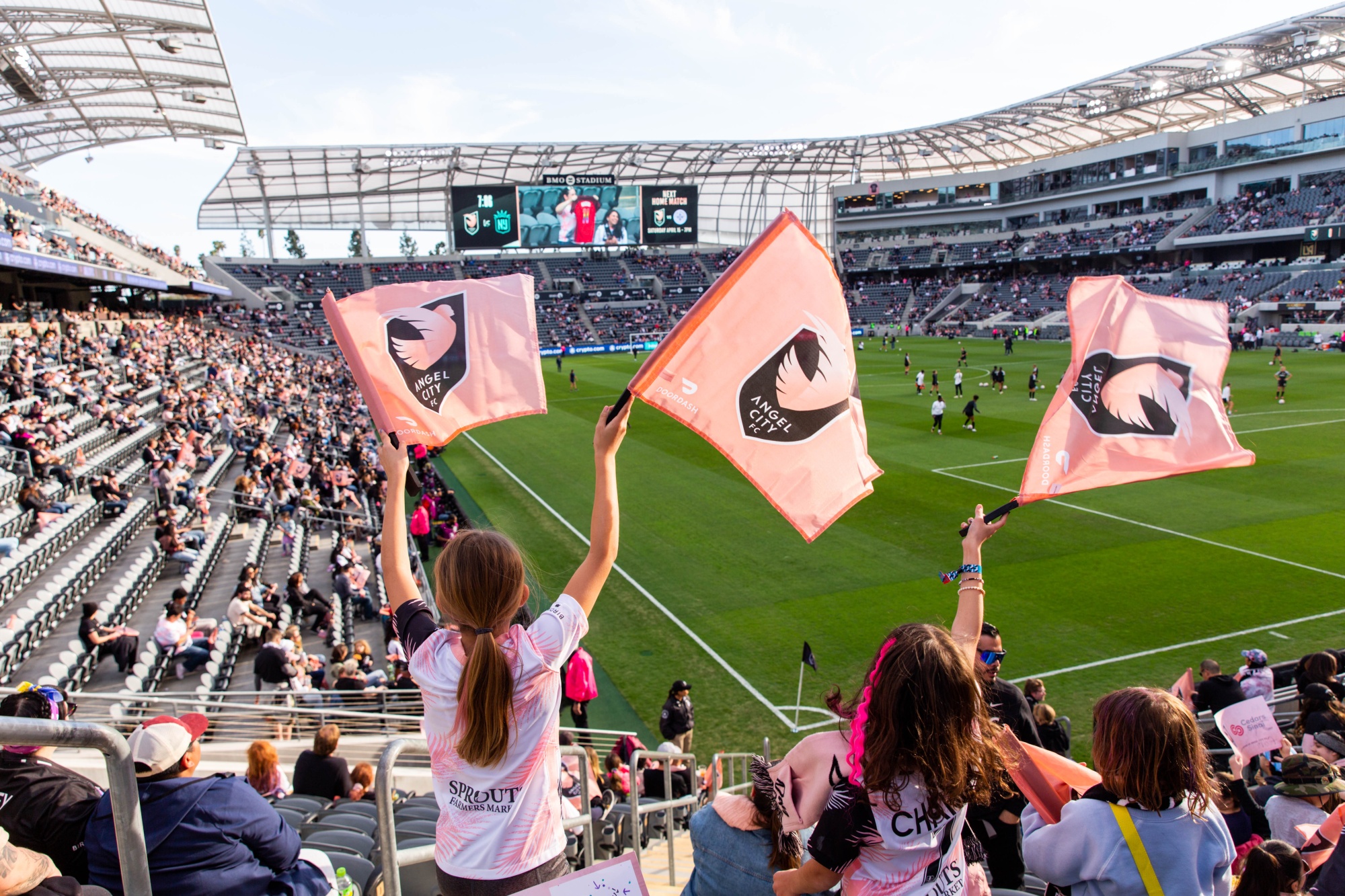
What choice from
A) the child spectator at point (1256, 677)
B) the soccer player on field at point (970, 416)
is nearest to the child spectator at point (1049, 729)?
the child spectator at point (1256, 677)

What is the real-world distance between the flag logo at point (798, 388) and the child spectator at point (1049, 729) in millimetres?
2740

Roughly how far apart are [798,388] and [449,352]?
2350 mm

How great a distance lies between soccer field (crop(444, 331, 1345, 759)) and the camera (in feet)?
36.8

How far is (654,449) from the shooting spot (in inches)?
1041

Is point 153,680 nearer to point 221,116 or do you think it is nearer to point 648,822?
point 648,822

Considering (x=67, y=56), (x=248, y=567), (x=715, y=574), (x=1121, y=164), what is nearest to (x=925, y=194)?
(x=1121, y=164)

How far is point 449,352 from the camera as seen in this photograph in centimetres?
568

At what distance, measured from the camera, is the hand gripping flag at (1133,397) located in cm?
583

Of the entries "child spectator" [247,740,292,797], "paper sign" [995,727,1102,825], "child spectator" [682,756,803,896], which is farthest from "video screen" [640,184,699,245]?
"child spectator" [682,756,803,896]

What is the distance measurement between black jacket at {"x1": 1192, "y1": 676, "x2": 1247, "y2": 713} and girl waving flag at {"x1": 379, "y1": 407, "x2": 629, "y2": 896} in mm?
7479

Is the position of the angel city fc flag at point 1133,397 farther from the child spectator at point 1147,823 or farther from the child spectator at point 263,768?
the child spectator at point 263,768

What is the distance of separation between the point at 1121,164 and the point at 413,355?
267 ft

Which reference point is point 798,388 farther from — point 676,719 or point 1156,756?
point 676,719

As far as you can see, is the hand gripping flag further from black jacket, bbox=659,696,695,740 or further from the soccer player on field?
the soccer player on field
